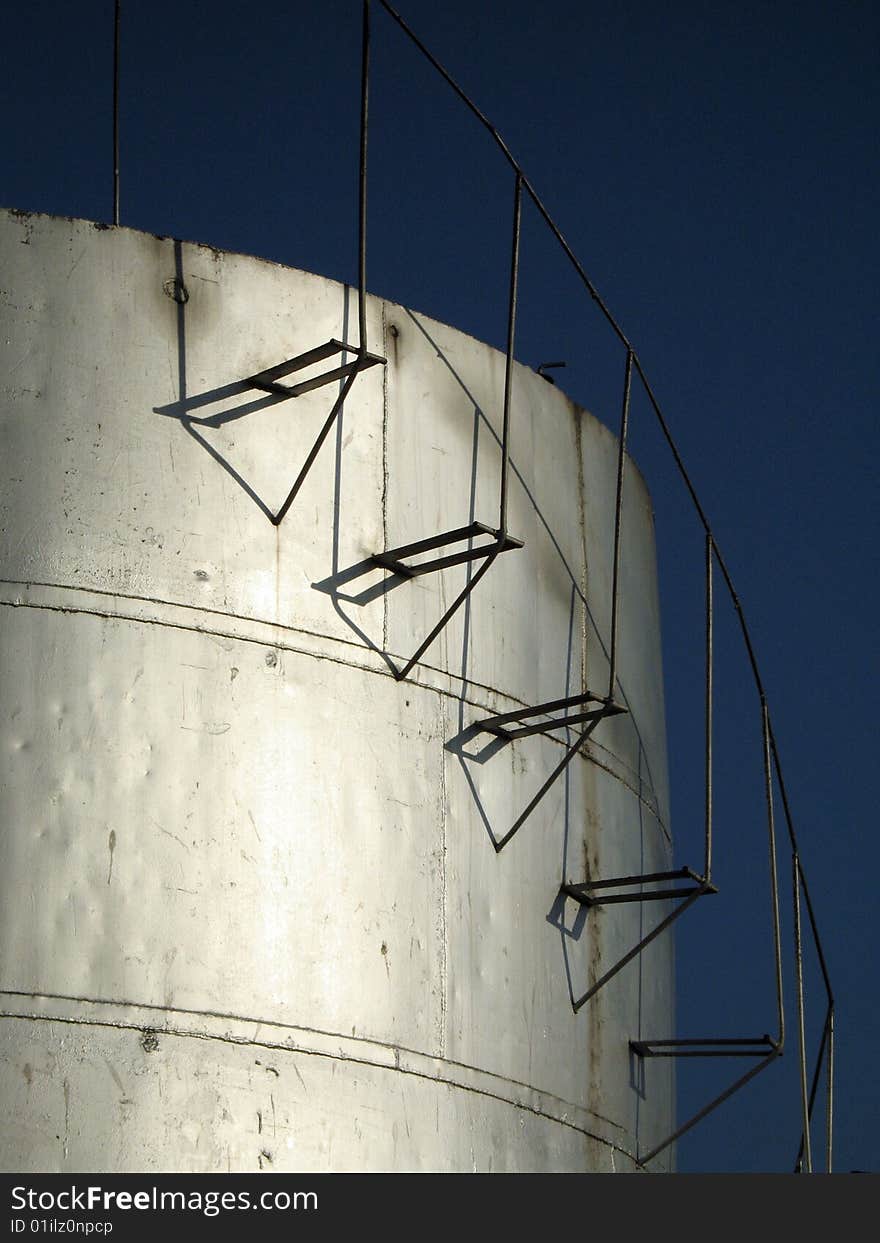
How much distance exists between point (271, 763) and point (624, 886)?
102 inches

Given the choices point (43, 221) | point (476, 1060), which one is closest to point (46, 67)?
point (43, 221)

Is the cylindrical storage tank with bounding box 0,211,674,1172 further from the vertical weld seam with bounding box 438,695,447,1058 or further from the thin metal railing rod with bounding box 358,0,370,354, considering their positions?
the thin metal railing rod with bounding box 358,0,370,354

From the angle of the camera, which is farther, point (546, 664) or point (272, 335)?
point (546, 664)

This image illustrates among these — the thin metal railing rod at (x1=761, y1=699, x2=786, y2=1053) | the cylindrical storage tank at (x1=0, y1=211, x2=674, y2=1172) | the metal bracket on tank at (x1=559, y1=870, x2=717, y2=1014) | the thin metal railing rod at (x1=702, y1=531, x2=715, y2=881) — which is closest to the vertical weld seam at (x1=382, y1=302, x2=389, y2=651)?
the cylindrical storage tank at (x1=0, y1=211, x2=674, y2=1172)

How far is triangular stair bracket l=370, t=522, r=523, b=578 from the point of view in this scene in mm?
9539

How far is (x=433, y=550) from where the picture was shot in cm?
1012

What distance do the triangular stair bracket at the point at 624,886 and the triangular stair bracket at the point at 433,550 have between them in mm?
1828

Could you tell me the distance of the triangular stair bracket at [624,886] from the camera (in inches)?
411

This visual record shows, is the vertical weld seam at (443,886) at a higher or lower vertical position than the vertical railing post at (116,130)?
lower

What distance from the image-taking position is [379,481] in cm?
1004

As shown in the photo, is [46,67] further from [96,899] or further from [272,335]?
[96,899]

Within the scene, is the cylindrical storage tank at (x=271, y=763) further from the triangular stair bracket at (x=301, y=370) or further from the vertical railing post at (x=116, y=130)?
the vertical railing post at (x=116, y=130)

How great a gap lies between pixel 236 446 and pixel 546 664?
2148 mm

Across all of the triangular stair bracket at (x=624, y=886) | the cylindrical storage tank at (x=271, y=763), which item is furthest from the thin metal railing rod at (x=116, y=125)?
the triangular stair bracket at (x=624, y=886)
